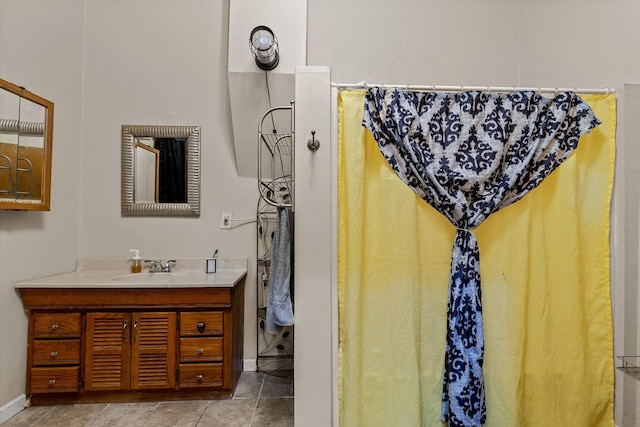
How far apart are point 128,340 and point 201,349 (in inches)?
17.7

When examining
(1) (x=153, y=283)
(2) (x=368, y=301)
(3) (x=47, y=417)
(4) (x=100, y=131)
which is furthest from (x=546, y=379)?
(4) (x=100, y=131)

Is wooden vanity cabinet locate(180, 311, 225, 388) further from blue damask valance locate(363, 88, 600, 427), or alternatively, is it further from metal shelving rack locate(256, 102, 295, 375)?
blue damask valance locate(363, 88, 600, 427)

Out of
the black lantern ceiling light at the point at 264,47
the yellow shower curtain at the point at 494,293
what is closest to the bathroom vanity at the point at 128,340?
the yellow shower curtain at the point at 494,293

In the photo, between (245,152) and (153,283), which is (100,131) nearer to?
(245,152)

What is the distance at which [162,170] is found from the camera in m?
2.44

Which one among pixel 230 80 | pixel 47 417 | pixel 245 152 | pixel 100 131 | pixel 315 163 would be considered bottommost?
pixel 47 417

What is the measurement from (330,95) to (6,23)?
1.97 meters

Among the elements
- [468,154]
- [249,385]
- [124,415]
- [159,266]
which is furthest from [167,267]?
[468,154]

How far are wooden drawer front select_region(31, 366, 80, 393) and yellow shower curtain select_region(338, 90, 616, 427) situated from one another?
5.51 feet

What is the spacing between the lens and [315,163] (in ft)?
4.84

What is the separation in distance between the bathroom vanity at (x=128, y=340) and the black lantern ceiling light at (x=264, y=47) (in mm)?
1523

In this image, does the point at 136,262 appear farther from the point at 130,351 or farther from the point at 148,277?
the point at 130,351

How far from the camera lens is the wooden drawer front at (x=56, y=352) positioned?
73.5 inches

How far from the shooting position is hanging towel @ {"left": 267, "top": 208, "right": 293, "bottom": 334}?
1.61m
